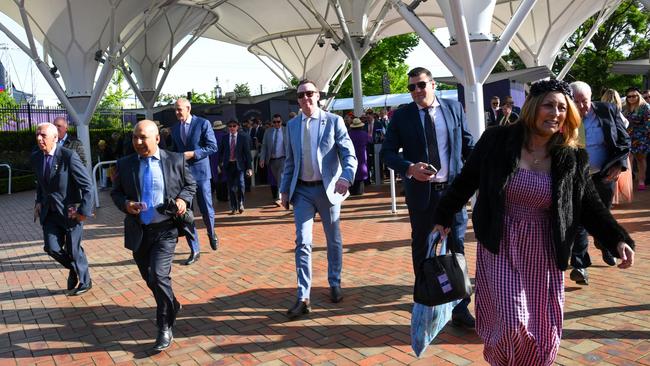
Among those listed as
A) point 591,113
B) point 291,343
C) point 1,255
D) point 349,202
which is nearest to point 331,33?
point 349,202

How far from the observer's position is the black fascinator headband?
2719 millimetres

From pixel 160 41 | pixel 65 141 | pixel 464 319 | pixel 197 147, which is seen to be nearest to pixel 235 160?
pixel 65 141

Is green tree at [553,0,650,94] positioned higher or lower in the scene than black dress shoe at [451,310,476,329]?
higher

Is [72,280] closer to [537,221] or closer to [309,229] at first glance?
[309,229]

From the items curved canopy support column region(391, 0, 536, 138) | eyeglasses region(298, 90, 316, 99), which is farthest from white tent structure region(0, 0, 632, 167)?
eyeglasses region(298, 90, 316, 99)

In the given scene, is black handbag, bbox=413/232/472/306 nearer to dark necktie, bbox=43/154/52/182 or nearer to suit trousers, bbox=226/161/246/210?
dark necktie, bbox=43/154/52/182

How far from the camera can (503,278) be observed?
2797 millimetres

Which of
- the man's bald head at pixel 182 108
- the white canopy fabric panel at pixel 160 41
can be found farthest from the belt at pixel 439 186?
the white canopy fabric panel at pixel 160 41

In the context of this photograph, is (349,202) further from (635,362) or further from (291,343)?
(635,362)

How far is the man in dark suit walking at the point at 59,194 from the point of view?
5.91 meters

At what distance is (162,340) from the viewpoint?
4406 mm

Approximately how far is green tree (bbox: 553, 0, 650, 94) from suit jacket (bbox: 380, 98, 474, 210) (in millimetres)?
36617

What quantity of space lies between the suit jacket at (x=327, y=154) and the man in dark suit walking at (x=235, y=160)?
6064mm

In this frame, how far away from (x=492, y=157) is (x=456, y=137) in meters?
1.64
